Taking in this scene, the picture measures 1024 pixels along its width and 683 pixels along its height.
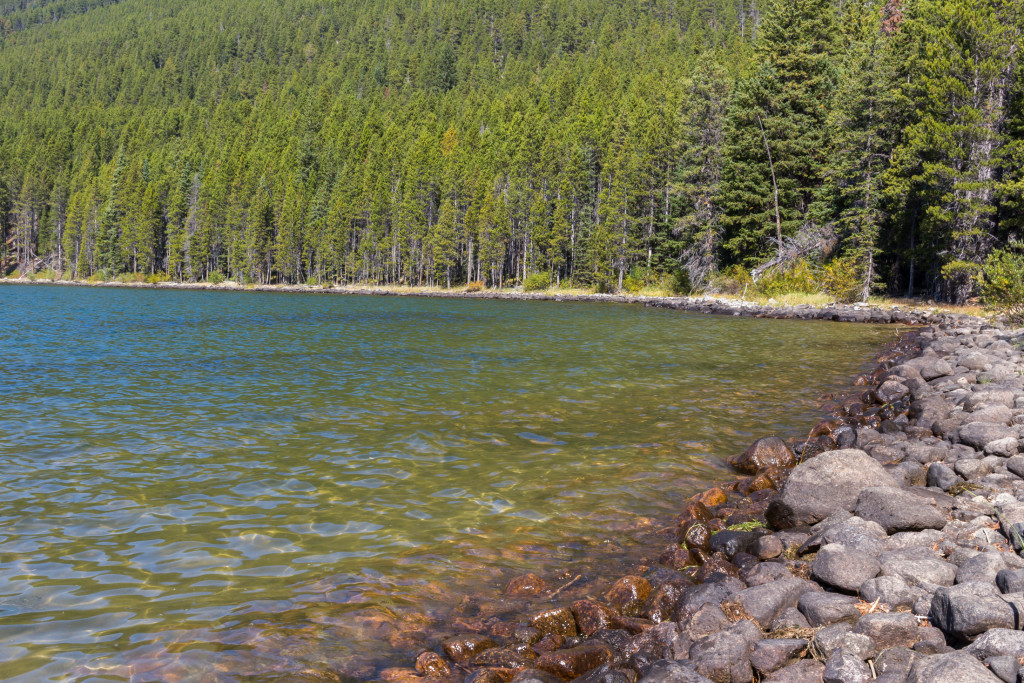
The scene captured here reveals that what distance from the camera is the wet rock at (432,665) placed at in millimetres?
4824

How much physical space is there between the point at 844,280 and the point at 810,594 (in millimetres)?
44381

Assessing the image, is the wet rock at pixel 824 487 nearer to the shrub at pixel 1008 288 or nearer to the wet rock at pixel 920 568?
the wet rock at pixel 920 568

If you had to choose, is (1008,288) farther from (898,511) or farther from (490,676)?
(490,676)

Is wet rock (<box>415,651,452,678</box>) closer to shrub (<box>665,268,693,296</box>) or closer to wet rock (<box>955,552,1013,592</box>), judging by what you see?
wet rock (<box>955,552,1013,592</box>)

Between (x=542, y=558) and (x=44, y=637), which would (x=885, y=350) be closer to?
(x=542, y=558)

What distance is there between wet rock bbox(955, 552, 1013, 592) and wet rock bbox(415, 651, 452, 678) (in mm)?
4057

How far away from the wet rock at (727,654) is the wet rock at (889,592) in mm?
1068

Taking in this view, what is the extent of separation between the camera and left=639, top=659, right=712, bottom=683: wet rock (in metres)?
4.30

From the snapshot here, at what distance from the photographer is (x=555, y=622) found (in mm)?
5473

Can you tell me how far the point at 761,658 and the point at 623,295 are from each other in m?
61.9

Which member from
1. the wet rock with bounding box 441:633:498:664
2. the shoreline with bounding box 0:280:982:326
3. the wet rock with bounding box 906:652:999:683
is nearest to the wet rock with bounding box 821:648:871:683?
the wet rock with bounding box 906:652:999:683

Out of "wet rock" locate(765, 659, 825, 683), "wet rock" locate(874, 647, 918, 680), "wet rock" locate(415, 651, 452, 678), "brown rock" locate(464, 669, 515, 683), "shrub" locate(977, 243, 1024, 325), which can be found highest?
"shrub" locate(977, 243, 1024, 325)

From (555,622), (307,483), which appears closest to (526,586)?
(555,622)

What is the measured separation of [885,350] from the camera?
23797mm
